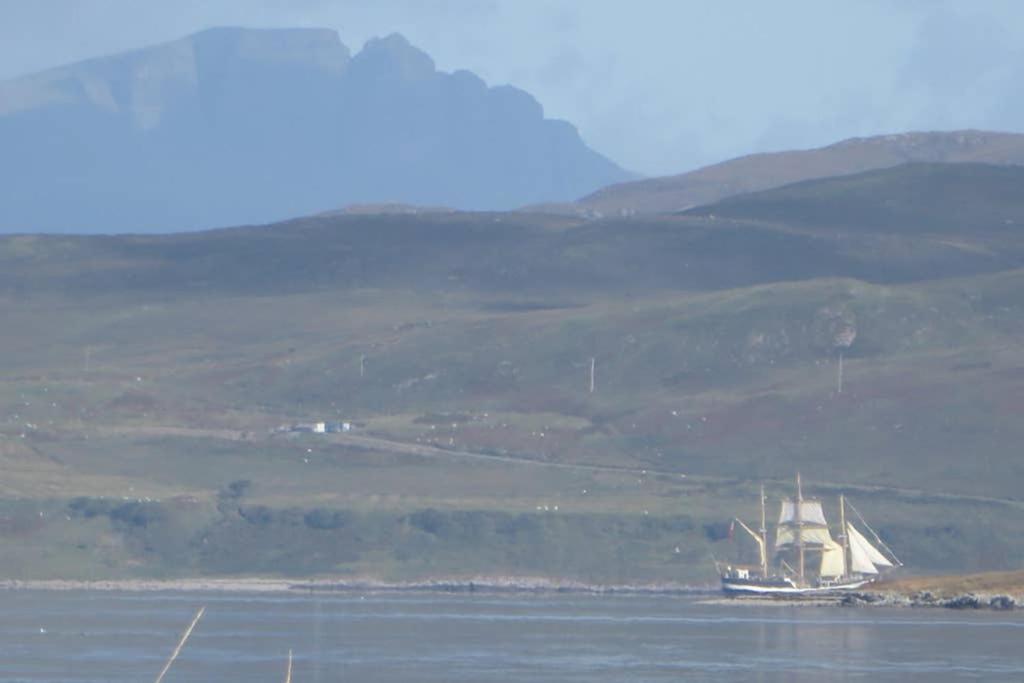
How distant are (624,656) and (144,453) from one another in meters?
76.2

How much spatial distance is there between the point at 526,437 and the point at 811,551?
35608mm

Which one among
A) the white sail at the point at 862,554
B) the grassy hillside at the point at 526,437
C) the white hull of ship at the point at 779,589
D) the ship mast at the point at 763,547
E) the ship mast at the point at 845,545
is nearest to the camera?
the white hull of ship at the point at 779,589

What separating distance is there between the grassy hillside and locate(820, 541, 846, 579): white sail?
410 cm

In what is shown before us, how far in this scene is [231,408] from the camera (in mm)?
161750

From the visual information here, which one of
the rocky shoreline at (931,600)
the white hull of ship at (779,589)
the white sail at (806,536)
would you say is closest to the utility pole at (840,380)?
the white sail at (806,536)

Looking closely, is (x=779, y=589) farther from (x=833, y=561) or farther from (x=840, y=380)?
(x=840, y=380)

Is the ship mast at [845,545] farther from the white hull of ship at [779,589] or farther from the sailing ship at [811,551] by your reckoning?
the white hull of ship at [779,589]

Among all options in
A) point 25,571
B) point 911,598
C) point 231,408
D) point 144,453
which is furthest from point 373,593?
point 231,408

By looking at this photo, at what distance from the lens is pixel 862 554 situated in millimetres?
111875

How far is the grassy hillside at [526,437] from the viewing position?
387 feet

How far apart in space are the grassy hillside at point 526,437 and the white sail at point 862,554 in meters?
3.19

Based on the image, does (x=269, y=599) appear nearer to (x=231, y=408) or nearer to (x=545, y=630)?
(x=545, y=630)

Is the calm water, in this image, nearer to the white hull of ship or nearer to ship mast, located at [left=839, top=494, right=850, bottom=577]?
the white hull of ship

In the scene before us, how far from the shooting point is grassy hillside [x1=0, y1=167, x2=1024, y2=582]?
387ft
